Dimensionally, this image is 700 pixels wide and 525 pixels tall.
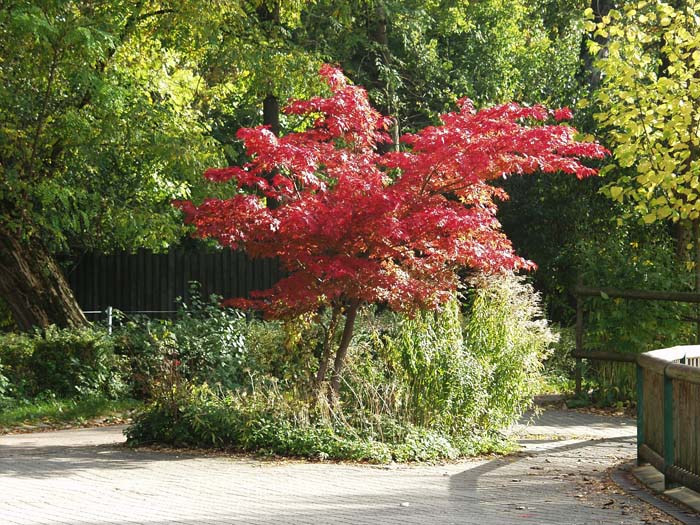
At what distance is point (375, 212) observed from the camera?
10945 mm

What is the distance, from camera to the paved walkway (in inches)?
302

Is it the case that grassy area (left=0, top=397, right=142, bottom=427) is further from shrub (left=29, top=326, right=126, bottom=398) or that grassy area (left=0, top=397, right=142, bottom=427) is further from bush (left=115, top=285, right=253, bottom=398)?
bush (left=115, top=285, right=253, bottom=398)

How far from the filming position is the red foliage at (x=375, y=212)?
11000mm

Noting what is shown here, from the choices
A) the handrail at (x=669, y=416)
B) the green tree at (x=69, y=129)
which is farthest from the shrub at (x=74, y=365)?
the handrail at (x=669, y=416)

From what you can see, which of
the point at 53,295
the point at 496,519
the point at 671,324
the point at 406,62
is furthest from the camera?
the point at 406,62

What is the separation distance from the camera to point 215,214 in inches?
452

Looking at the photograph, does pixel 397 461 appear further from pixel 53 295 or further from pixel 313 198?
pixel 53 295

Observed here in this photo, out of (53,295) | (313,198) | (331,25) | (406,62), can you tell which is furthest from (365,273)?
(406,62)

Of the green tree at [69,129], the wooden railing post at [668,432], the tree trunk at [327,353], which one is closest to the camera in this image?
the wooden railing post at [668,432]

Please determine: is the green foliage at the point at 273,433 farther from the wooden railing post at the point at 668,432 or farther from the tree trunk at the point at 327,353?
the wooden railing post at the point at 668,432

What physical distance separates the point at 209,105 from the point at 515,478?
20542 millimetres

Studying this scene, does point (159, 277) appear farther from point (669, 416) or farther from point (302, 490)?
point (669, 416)

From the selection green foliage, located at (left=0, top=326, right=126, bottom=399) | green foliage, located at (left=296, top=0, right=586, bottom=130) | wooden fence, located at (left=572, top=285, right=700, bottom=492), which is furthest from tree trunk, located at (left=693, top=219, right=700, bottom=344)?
green foliage, located at (left=296, top=0, right=586, bottom=130)

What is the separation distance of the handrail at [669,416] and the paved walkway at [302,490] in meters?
0.44
